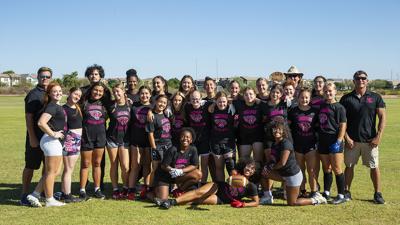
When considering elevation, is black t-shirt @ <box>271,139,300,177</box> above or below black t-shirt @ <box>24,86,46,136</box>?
below

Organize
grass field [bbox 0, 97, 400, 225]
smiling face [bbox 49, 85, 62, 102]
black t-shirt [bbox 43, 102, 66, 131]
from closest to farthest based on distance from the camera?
grass field [bbox 0, 97, 400, 225] < black t-shirt [bbox 43, 102, 66, 131] < smiling face [bbox 49, 85, 62, 102]

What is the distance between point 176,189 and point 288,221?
2.42 m

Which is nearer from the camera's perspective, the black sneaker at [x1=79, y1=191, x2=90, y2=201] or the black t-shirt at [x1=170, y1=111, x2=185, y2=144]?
the black sneaker at [x1=79, y1=191, x2=90, y2=201]

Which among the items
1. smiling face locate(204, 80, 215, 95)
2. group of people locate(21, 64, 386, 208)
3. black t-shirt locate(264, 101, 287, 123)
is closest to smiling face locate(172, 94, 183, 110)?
group of people locate(21, 64, 386, 208)

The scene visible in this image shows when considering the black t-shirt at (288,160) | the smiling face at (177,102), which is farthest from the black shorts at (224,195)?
the smiling face at (177,102)

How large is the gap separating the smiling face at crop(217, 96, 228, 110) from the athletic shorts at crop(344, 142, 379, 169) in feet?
7.58

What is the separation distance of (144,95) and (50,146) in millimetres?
1884

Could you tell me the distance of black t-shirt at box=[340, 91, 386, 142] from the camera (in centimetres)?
727

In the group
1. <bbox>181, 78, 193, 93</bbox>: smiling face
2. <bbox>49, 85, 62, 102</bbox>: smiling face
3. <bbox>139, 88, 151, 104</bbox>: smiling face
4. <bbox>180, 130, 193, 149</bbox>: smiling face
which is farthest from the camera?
<bbox>181, 78, 193, 93</bbox>: smiling face

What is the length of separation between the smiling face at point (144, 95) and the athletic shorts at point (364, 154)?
3.71m

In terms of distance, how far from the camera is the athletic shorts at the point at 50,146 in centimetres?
677

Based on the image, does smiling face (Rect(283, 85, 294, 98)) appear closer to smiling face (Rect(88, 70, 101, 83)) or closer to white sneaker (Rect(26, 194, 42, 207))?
smiling face (Rect(88, 70, 101, 83))

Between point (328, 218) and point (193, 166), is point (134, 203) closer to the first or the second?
point (193, 166)

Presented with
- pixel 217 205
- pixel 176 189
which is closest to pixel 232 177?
pixel 217 205
